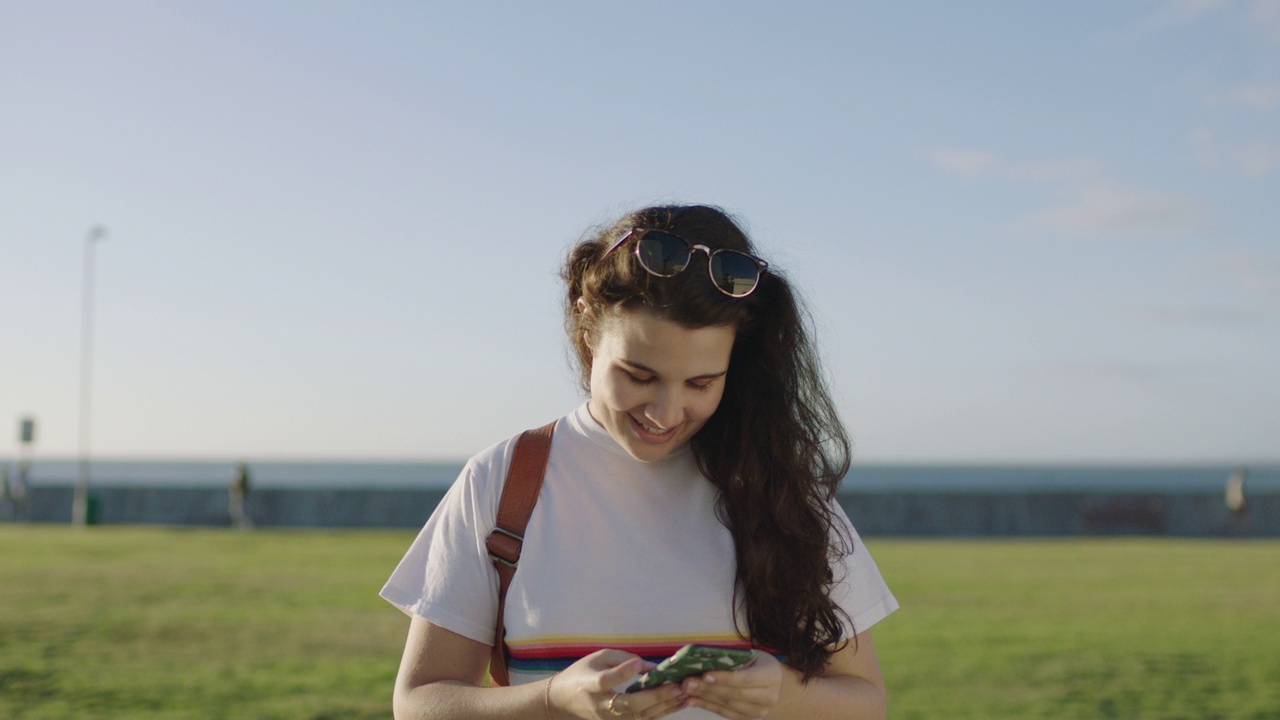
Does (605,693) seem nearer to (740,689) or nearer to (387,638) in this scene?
(740,689)

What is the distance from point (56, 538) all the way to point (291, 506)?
20.7 feet

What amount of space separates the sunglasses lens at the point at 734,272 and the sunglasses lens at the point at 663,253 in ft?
0.20

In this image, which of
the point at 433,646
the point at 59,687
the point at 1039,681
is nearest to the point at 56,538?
the point at 59,687

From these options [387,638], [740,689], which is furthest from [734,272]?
[387,638]

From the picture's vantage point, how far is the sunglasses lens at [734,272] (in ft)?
7.73

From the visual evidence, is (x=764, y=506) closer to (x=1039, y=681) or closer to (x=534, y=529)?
(x=534, y=529)

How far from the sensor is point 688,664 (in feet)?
6.61

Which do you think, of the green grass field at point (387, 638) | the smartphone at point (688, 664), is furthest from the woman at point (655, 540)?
the green grass field at point (387, 638)

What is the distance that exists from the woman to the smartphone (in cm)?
16

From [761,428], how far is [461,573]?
657 millimetres

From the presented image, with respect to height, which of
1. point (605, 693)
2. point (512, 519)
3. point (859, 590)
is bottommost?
point (605, 693)

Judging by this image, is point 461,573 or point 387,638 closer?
point 461,573

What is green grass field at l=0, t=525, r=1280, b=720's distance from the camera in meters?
7.34

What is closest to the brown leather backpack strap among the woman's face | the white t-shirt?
the white t-shirt
